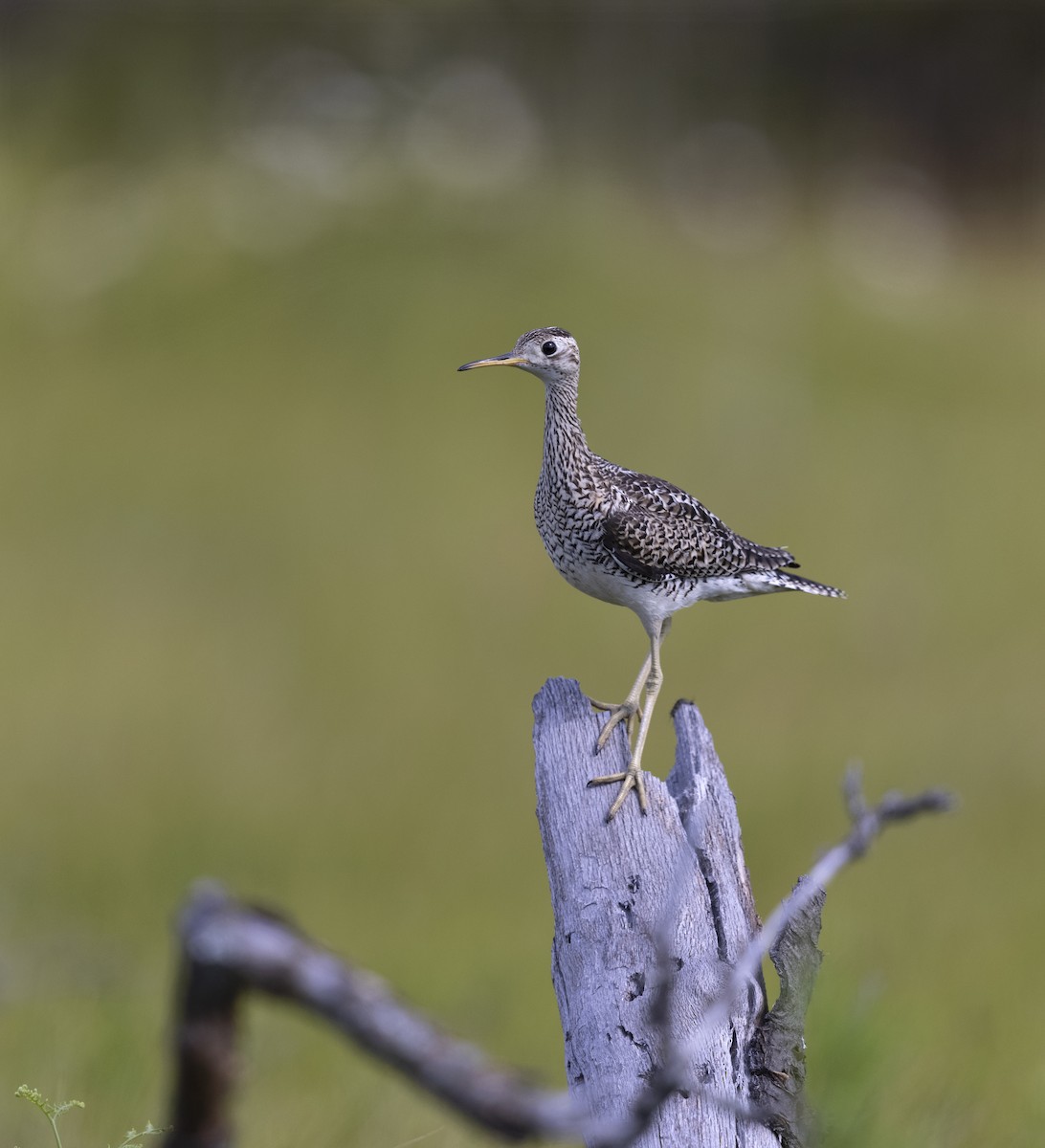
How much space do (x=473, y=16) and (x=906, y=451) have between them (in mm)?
12129

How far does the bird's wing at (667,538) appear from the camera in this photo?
3.73 m

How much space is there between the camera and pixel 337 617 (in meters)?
14.8

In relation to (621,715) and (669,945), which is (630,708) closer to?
(621,715)

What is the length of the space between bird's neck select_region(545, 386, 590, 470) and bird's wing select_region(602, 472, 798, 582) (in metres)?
0.23

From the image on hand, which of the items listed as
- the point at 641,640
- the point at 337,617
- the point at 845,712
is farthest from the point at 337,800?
the point at 845,712

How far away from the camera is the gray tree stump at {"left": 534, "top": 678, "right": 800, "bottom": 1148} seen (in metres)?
2.78

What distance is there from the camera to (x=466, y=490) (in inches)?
672

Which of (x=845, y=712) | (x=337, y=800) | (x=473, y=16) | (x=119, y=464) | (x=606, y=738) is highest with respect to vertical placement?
(x=473, y=16)

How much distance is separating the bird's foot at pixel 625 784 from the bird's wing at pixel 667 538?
709 mm

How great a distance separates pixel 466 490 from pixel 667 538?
13.3 meters

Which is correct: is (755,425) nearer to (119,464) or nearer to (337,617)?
(337,617)

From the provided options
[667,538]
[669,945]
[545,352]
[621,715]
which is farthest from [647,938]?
[545,352]

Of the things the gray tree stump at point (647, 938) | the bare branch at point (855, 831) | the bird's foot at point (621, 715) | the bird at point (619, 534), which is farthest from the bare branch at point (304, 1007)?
the bird's foot at point (621, 715)

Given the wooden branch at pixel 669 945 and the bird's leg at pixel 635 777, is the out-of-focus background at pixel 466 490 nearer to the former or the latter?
the wooden branch at pixel 669 945
